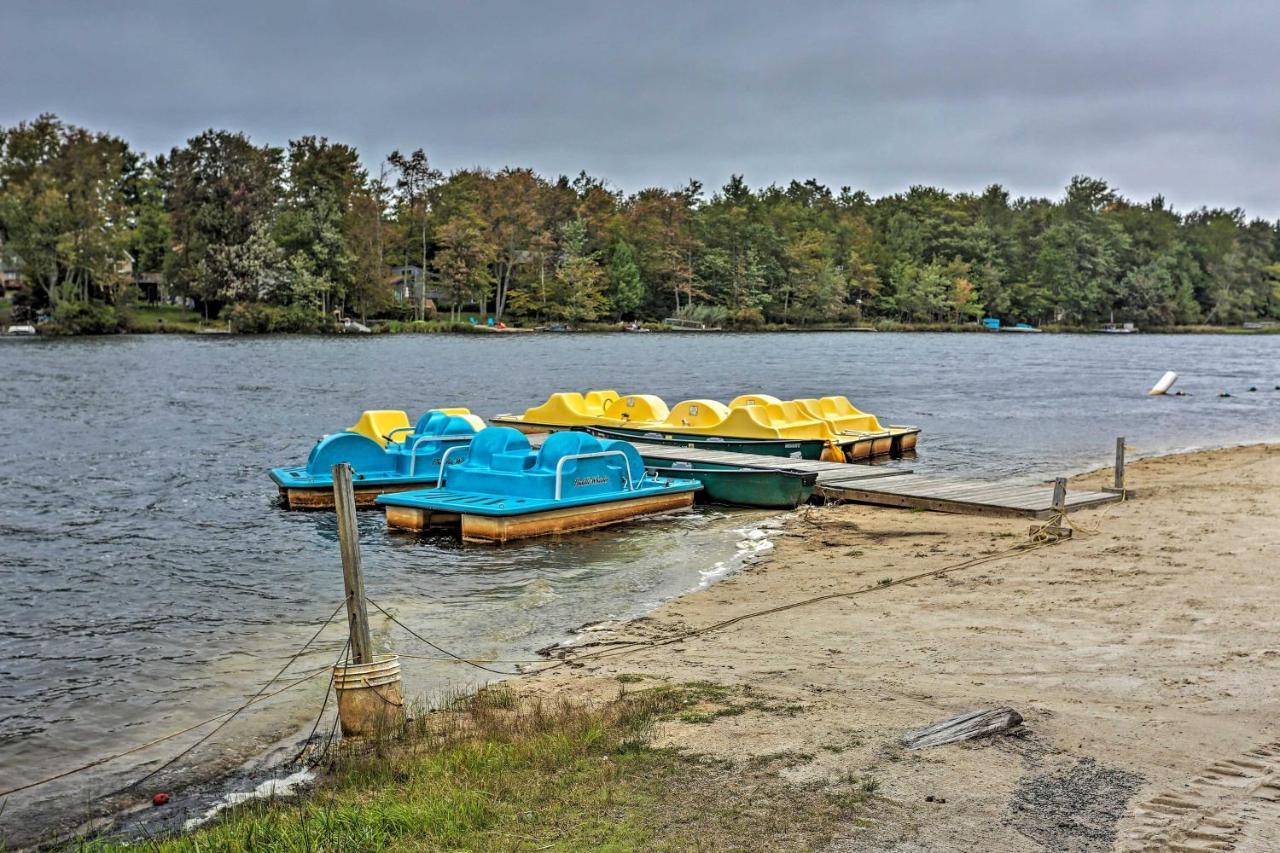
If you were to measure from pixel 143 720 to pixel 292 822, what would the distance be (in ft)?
11.8

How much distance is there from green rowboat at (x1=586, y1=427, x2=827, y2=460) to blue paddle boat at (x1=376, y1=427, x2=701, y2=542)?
16.8ft

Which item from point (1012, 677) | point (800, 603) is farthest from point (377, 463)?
point (1012, 677)

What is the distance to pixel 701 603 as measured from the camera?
39.5 feet

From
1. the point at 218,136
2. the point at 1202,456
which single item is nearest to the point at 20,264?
the point at 218,136

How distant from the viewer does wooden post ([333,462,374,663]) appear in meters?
7.63

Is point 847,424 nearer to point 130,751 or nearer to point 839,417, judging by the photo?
point 839,417

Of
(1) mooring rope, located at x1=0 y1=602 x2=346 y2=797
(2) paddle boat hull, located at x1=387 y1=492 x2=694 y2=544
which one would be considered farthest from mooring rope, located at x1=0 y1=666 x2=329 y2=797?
(2) paddle boat hull, located at x1=387 y1=492 x2=694 y2=544

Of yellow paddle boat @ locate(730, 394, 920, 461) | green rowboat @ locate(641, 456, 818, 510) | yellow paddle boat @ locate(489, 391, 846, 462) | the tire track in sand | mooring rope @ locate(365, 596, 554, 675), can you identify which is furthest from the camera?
yellow paddle boat @ locate(730, 394, 920, 461)

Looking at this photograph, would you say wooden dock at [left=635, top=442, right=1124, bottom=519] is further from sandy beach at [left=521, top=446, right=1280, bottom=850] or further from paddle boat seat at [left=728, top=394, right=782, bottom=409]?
paddle boat seat at [left=728, top=394, right=782, bottom=409]

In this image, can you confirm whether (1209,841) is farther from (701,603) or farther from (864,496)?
(864,496)

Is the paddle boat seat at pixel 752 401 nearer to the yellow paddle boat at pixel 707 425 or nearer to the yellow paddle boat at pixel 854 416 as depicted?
the yellow paddle boat at pixel 707 425

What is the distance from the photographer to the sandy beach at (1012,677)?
5473mm

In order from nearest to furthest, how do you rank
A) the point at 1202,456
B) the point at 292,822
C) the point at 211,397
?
the point at 292,822, the point at 1202,456, the point at 211,397

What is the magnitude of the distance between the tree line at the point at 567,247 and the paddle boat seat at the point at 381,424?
275 feet
